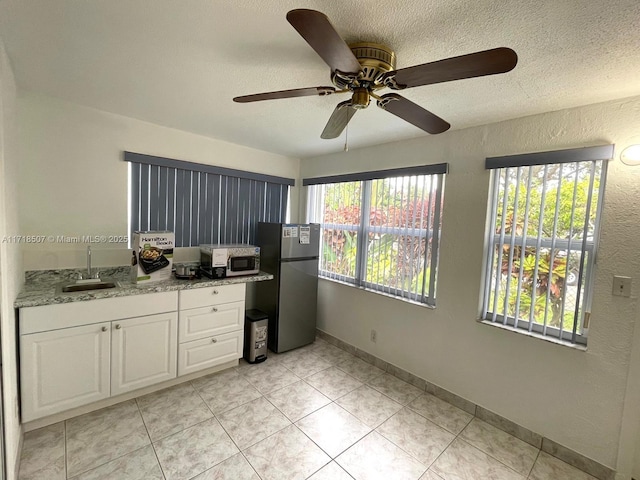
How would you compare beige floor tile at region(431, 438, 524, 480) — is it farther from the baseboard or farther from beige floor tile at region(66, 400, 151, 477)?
beige floor tile at region(66, 400, 151, 477)

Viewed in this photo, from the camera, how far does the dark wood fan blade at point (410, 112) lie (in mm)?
1307

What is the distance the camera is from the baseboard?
178cm

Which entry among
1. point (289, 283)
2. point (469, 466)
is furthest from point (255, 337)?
point (469, 466)

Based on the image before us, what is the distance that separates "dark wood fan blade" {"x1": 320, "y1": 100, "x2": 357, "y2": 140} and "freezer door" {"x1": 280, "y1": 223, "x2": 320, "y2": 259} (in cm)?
145

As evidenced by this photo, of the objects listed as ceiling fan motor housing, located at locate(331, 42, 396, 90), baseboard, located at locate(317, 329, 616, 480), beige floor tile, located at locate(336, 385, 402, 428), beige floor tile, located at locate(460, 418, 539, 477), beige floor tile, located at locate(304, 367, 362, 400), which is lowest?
beige floor tile, located at locate(460, 418, 539, 477)

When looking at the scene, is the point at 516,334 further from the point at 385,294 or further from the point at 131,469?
the point at 131,469

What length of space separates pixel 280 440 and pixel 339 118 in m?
2.12

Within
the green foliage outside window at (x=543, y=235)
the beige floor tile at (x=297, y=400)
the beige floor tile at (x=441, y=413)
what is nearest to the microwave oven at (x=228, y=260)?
the beige floor tile at (x=297, y=400)

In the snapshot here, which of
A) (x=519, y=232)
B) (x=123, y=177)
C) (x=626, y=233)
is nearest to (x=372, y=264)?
(x=519, y=232)

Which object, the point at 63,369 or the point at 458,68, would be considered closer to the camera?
the point at 458,68

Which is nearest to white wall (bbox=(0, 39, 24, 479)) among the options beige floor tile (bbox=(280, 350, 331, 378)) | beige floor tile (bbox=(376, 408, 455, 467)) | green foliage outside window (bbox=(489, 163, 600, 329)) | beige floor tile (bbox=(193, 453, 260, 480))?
beige floor tile (bbox=(193, 453, 260, 480))

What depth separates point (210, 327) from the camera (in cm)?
263

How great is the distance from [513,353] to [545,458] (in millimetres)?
662

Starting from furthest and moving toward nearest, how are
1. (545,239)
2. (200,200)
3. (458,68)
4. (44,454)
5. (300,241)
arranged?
(300,241), (200,200), (545,239), (44,454), (458,68)
